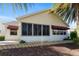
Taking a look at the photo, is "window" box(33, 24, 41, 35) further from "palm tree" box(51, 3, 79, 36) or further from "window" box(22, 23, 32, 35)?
"palm tree" box(51, 3, 79, 36)

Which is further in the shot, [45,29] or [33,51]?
[45,29]

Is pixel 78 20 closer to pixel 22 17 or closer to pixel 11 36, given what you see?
pixel 22 17

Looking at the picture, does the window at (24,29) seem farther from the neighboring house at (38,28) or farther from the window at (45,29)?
the window at (45,29)

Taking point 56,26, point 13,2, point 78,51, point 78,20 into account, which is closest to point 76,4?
point 78,20

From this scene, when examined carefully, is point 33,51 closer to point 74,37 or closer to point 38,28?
point 38,28

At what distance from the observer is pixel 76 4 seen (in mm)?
4699

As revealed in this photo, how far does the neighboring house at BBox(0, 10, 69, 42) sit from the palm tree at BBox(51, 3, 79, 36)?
0.46ft

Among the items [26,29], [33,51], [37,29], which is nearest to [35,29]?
[37,29]

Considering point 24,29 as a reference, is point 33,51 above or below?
below

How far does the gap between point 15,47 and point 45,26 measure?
898 millimetres

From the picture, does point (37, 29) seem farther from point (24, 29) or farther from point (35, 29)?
point (24, 29)

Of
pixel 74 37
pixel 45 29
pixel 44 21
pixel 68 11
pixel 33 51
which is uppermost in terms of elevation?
pixel 68 11

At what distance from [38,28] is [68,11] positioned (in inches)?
33.2

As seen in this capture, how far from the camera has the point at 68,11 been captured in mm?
4785
